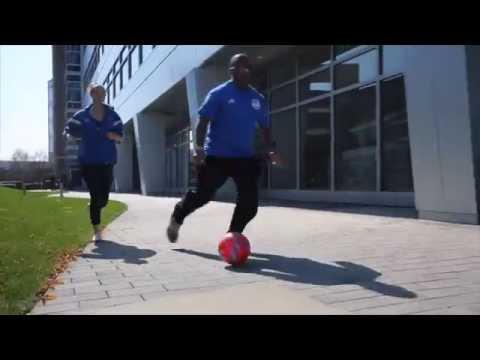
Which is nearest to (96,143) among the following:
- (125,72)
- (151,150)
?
(151,150)

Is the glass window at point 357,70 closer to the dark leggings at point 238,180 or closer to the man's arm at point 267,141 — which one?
the man's arm at point 267,141

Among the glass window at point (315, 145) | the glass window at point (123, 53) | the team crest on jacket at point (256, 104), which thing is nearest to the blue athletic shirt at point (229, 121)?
the team crest on jacket at point (256, 104)

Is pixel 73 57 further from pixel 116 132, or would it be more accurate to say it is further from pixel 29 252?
pixel 29 252

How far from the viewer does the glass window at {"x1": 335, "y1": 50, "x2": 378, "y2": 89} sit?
11745 millimetres

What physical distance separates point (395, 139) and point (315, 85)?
3965 millimetres

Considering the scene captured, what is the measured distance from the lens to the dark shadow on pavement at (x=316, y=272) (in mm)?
3492

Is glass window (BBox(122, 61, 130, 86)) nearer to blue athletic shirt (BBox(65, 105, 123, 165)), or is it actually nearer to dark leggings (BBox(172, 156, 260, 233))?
blue athletic shirt (BBox(65, 105, 123, 165))

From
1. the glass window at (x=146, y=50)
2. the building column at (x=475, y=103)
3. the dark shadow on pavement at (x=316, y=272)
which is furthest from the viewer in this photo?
the glass window at (x=146, y=50)

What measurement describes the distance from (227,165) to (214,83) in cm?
1297

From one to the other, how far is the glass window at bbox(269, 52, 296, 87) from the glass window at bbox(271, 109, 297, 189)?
39.7 inches

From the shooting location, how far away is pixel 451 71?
23.2 feet

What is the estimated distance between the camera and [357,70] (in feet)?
40.6

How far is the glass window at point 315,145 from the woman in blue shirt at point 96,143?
27.0 ft
